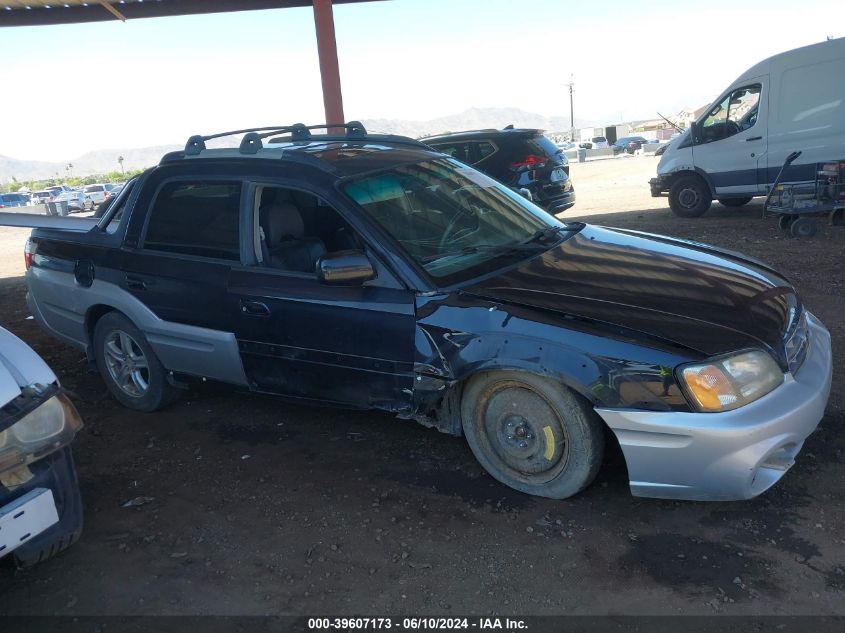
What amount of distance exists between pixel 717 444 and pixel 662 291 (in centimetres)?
81

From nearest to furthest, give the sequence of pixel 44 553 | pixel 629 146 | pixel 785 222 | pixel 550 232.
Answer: pixel 44 553 → pixel 550 232 → pixel 785 222 → pixel 629 146

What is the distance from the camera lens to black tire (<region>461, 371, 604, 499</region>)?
3.08 m

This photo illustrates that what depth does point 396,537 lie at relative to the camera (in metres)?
3.14

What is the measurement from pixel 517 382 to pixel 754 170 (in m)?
8.92

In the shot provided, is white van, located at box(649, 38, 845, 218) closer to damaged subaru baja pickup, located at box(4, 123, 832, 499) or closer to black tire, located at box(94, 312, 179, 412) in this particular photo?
damaged subaru baja pickup, located at box(4, 123, 832, 499)

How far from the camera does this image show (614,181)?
22031mm

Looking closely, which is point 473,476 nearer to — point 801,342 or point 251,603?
point 251,603

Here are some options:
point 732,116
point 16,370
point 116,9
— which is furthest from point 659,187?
point 116,9

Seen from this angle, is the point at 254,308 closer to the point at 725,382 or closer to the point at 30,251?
the point at 725,382

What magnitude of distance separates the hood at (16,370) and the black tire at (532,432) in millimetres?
1873

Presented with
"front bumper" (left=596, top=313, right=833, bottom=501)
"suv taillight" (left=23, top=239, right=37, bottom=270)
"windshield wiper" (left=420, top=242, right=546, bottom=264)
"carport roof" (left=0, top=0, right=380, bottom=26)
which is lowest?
"front bumper" (left=596, top=313, right=833, bottom=501)

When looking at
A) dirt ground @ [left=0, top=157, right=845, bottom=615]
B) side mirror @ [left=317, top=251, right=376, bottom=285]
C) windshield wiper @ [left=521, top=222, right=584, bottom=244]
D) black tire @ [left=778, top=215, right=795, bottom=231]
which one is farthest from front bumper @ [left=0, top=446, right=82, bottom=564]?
black tire @ [left=778, top=215, right=795, bottom=231]

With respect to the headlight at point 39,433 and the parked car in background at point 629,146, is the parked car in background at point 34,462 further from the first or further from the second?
the parked car in background at point 629,146

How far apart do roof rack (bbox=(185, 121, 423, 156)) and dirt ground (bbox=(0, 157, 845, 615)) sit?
1728 mm
